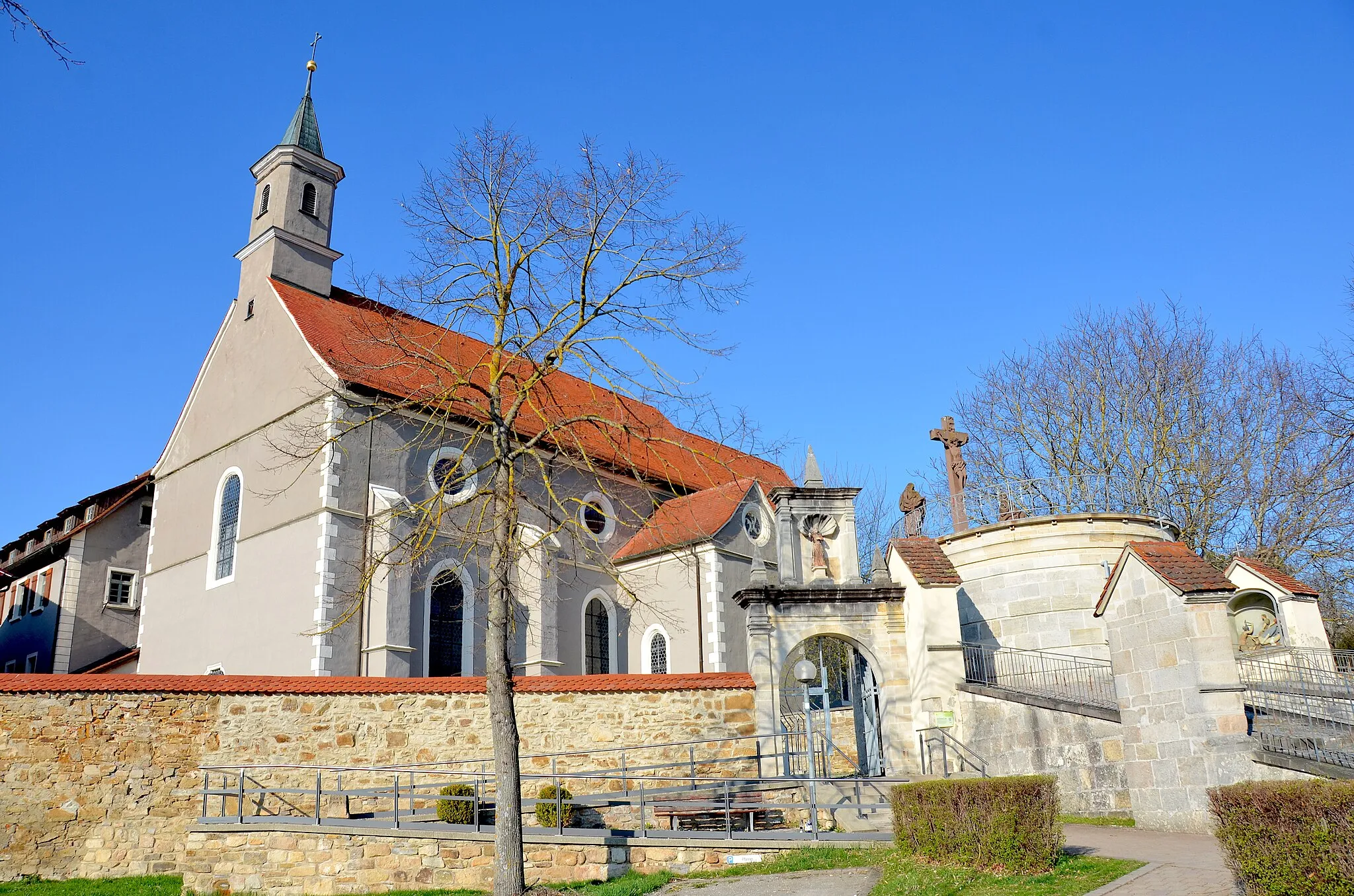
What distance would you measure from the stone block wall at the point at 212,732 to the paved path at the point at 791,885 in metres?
4.48

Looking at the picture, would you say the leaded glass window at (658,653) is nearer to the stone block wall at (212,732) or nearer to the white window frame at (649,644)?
the white window frame at (649,644)

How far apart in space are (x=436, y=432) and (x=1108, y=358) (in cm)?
1871

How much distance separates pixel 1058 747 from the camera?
1400 centimetres

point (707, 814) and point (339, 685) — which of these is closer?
point (707, 814)

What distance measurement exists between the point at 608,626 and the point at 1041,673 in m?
11.5

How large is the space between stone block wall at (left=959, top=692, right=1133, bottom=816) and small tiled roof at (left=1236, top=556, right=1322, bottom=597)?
486 centimetres

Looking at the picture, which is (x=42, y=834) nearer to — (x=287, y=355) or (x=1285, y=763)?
(x=287, y=355)

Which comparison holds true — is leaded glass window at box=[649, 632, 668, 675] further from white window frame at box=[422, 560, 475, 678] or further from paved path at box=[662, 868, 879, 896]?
paved path at box=[662, 868, 879, 896]

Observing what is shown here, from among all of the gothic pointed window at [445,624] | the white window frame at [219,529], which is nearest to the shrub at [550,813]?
the gothic pointed window at [445,624]

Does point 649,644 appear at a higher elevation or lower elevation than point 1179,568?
higher

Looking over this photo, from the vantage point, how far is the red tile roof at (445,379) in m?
14.3

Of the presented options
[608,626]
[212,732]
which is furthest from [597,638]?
[212,732]

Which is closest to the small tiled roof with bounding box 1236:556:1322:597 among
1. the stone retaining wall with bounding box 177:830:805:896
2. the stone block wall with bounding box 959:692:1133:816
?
the stone block wall with bounding box 959:692:1133:816

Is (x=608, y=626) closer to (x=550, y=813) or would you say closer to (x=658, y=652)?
(x=658, y=652)
